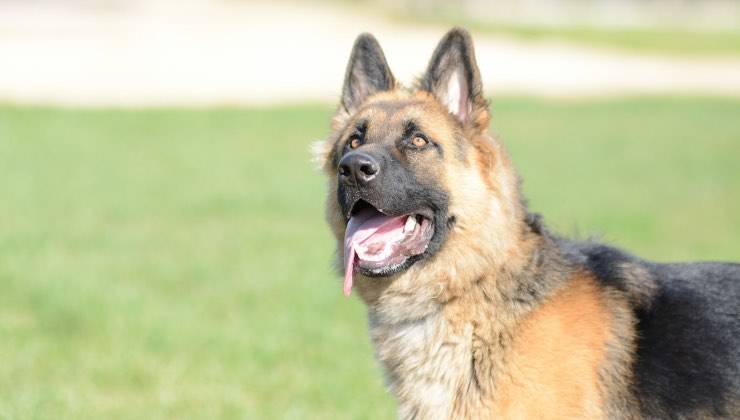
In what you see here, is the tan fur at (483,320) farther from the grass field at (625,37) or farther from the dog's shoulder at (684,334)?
the grass field at (625,37)

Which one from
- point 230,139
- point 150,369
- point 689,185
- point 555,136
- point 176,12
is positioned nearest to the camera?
point 150,369

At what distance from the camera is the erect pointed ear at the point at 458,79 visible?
17.3ft

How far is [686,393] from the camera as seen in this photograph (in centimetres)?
458

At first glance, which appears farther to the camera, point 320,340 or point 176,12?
point 176,12

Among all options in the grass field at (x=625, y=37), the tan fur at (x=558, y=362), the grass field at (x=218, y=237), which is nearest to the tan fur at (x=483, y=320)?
the tan fur at (x=558, y=362)

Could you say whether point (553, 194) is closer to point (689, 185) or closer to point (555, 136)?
point (689, 185)

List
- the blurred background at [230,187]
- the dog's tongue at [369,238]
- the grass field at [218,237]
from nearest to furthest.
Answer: the dog's tongue at [369,238]
the grass field at [218,237]
the blurred background at [230,187]

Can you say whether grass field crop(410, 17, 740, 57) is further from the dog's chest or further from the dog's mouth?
the dog's chest

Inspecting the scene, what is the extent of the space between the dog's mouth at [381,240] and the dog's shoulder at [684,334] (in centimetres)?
88

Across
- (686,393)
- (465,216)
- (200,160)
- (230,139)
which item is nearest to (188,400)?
(465,216)

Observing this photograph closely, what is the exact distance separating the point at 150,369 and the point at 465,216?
10.9 ft

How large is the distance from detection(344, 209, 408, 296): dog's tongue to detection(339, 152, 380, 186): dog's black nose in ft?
0.98

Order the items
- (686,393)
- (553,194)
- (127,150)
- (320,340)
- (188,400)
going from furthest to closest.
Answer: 1. (127,150)
2. (553,194)
3. (320,340)
4. (188,400)
5. (686,393)

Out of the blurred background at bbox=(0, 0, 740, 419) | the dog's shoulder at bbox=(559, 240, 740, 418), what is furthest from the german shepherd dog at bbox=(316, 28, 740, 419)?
the blurred background at bbox=(0, 0, 740, 419)
